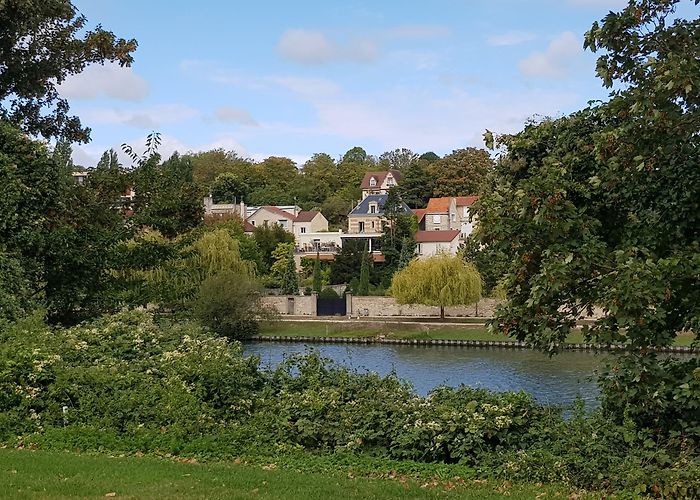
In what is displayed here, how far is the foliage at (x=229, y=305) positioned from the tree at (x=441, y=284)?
32.1 feet

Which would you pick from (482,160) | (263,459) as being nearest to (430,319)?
(482,160)

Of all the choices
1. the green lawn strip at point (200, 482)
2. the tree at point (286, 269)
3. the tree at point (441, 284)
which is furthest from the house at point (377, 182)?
the green lawn strip at point (200, 482)

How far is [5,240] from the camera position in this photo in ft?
45.0

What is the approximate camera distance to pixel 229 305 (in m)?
43.0

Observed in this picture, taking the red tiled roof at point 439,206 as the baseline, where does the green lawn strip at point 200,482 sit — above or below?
below

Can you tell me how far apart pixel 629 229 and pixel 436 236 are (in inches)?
2440

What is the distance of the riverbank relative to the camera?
43031 millimetres

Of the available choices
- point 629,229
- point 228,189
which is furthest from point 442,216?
point 629,229

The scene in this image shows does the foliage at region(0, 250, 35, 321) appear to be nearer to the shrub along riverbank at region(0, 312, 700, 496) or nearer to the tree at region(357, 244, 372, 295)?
the shrub along riverbank at region(0, 312, 700, 496)

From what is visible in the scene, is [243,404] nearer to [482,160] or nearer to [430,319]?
[430,319]

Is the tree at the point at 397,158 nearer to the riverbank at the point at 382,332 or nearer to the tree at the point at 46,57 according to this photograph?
the riverbank at the point at 382,332

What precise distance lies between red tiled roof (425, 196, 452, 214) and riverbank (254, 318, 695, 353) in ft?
94.2

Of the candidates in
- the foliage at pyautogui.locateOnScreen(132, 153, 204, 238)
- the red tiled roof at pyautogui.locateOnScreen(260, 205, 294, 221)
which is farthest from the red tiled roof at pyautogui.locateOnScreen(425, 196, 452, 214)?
the foliage at pyautogui.locateOnScreen(132, 153, 204, 238)

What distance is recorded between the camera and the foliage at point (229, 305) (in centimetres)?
4219
